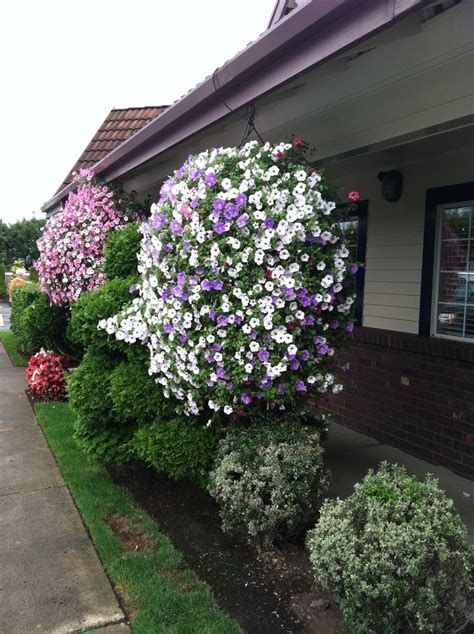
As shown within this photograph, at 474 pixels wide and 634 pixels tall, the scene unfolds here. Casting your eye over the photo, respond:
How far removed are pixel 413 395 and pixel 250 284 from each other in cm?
262

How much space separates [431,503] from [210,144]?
425cm

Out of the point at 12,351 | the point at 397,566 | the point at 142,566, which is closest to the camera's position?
→ the point at 397,566

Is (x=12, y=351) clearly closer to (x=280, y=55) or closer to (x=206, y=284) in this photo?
(x=206, y=284)

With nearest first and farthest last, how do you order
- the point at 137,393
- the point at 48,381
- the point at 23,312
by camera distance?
the point at 137,393, the point at 48,381, the point at 23,312

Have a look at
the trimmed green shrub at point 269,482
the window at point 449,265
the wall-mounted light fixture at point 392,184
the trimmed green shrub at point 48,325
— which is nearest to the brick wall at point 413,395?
the window at point 449,265

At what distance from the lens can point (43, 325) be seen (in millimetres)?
8477

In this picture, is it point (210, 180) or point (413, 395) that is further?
point (413, 395)

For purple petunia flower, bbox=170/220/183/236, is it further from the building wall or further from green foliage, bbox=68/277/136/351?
the building wall

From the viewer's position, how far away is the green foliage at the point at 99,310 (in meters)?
4.20

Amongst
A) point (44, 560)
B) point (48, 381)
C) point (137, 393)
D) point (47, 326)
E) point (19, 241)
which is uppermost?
point (19, 241)

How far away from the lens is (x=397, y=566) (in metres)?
2.25

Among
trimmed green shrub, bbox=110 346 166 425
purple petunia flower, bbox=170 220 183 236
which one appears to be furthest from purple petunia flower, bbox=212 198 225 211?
trimmed green shrub, bbox=110 346 166 425

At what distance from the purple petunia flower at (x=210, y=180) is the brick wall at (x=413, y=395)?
8.18 ft

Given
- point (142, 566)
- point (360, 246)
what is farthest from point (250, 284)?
point (360, 246)
